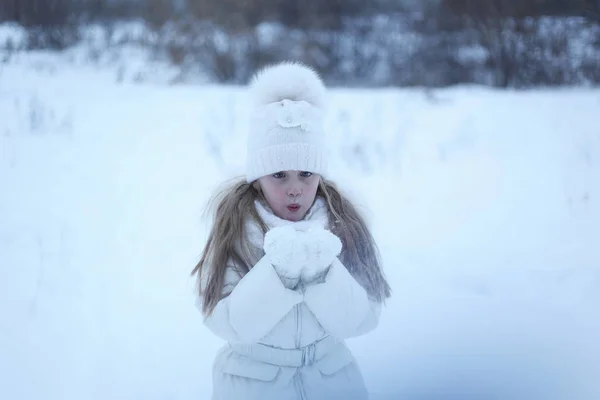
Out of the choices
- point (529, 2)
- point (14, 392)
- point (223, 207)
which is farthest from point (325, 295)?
point (529, 2)

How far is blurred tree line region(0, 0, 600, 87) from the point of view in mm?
6680

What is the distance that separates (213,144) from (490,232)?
95.1 inches

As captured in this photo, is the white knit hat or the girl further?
the white knit hat

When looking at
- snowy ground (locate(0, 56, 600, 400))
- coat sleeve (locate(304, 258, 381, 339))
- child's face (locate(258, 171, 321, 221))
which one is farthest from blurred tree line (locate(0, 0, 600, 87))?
coat sleeve (locate(304, 258, 381, 339))

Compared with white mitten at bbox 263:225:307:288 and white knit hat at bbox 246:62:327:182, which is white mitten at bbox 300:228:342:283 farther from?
white knit hat at bbox 246:62:327:182

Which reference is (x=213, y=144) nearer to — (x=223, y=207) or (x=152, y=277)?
(x=152, y=277)

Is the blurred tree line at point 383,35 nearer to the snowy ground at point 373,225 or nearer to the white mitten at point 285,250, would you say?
the snowy ground at point 373,225

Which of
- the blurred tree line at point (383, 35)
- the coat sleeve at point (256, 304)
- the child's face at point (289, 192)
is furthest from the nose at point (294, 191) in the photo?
the blurred tree line at point (383, 35)

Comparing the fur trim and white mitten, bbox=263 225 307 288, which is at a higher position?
the fur trim

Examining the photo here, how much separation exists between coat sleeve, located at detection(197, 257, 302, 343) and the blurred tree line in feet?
18.3

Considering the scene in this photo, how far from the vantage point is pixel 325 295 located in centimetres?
136

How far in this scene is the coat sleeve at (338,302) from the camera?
136 cm

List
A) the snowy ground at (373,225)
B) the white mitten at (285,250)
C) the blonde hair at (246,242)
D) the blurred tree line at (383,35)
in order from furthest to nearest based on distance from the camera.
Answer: the blurred tree line at (383,35), the snowy ground at (373,225), the blonde hair at (246,242), the white mitten at (285,250)

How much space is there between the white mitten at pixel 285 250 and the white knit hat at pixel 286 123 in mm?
242
